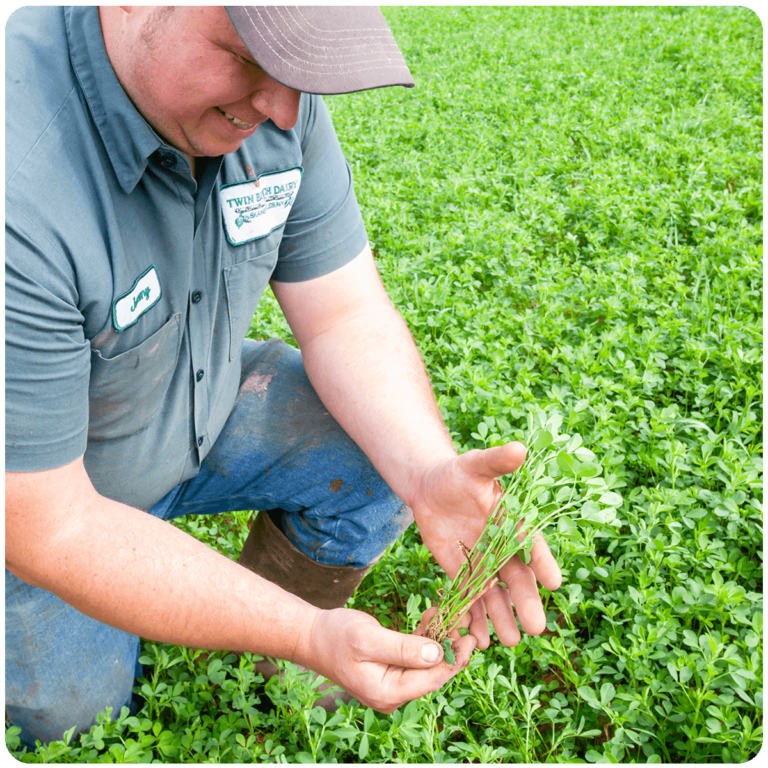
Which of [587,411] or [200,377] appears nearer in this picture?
[200,377]

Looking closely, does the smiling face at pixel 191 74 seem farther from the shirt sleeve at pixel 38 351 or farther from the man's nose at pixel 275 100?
the shirt sleeve at pixel 38 351

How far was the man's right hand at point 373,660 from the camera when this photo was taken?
1605 mm

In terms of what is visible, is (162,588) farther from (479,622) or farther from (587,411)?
(587,411)

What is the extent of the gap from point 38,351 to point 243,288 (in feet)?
2.50

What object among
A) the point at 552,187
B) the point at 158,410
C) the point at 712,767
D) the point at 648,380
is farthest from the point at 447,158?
the point at 712,767

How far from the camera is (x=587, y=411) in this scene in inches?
113

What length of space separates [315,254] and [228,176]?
0.41 metres

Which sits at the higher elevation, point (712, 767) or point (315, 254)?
point (315, 254)

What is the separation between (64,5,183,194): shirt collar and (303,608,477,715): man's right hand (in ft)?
3.96

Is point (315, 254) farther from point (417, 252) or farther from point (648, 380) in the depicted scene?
point (417, 252)

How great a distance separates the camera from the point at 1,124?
1368mm

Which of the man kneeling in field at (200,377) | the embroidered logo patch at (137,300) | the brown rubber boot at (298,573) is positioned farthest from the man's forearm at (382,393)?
the embroidered logo patch at (137,300)

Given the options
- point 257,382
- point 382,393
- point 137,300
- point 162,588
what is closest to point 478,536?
point 382,393

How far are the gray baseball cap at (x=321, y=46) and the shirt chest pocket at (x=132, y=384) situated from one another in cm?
74
